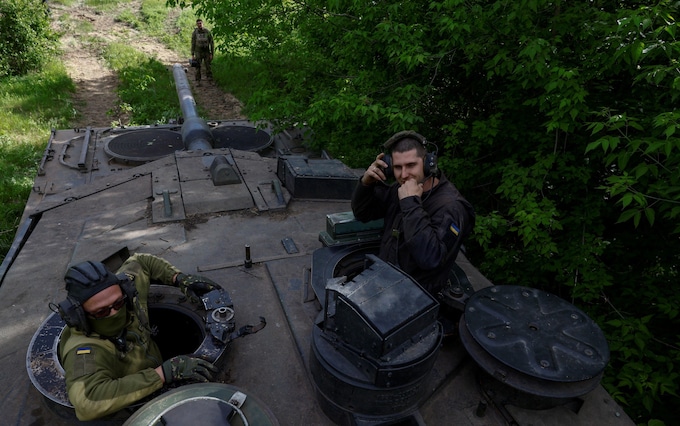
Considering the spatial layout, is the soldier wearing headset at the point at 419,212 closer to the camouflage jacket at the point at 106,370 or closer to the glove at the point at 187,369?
the glove at the point at 187,369

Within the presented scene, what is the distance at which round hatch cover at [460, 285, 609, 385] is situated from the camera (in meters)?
2.82

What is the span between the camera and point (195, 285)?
3.59 meters

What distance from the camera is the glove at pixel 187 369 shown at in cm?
280

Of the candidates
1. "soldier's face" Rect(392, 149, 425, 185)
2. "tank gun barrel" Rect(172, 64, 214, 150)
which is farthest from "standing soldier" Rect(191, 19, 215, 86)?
"soldier's face" Rect(392, 149, 425, 185)

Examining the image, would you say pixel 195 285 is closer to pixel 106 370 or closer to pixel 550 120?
pixel 106 370

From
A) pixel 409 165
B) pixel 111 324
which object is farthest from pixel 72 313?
pixel 409 165

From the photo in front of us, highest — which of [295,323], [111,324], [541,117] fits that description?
[541,117]

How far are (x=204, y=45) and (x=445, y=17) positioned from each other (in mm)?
14136

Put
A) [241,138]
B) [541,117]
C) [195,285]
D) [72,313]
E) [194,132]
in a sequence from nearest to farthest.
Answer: [72,313], [195,285], [541,117], [194,132], [241,138]

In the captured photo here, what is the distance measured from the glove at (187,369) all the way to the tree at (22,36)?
17.5 metres

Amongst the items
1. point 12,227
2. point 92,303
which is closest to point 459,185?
point 92,303

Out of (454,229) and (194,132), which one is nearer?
(454,229)

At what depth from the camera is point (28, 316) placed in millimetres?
3654

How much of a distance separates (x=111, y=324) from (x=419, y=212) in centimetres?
223
